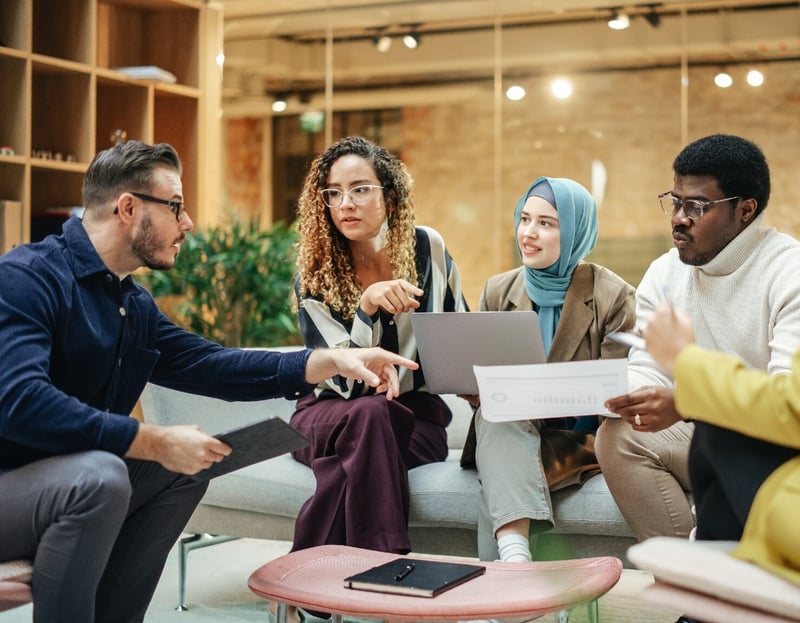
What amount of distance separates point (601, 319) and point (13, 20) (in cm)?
341

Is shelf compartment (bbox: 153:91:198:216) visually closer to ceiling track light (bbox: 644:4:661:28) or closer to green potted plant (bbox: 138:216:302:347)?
green potted plant (bbox: 138:216:302:347)

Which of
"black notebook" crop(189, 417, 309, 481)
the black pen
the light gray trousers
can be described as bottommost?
the black pen

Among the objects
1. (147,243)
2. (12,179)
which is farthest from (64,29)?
(147,243)

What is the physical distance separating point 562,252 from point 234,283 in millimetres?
2631

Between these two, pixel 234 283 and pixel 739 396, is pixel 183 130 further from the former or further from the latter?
pixel 739 396

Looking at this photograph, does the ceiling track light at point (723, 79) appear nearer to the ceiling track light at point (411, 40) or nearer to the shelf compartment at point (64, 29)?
the ceiling track light at point (411, 40)

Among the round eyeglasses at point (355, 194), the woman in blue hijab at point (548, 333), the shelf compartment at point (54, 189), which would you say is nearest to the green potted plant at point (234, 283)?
the shelf compartment at point (54, 189)

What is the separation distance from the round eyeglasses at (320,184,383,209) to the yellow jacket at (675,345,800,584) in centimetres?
163

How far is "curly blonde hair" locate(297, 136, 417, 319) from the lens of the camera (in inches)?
118

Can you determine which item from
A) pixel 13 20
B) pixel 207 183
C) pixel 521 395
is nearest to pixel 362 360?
pixel 521 395

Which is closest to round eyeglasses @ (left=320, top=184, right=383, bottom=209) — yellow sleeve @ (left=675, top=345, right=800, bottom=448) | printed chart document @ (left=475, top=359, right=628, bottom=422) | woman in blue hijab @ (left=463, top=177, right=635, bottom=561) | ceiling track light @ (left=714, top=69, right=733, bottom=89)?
woman in blue hijab @ (left=463, top=177, right=635, bottom=561)

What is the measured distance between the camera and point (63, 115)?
531cm

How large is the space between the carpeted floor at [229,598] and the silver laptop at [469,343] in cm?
72

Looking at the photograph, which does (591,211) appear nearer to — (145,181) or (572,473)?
(572,473)
